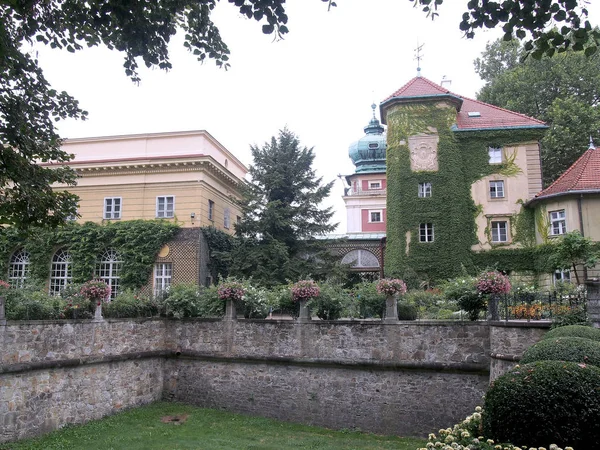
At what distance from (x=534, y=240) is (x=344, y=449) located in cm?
1975

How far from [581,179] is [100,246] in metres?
24.0

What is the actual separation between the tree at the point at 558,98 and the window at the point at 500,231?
6.87m

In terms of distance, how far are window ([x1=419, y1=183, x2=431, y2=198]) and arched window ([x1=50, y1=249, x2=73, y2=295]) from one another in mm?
19327

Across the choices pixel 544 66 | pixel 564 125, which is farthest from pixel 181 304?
pixel 544 66

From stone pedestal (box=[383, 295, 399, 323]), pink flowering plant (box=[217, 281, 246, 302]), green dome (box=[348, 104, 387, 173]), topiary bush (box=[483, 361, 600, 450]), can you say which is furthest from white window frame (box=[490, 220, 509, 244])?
green dome (box=[348, 104, 387, 173])

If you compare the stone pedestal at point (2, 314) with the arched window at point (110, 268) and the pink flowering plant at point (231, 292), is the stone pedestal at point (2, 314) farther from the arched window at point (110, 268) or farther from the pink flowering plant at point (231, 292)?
the arched window at point (110, 268)

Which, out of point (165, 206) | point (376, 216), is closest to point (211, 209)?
point (165, 206)

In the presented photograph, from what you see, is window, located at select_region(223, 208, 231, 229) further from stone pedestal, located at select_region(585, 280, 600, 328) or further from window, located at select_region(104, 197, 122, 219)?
stone pedestal, located at select_region(585, 280, 600, 328)

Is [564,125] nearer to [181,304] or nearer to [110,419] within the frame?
[181,304]

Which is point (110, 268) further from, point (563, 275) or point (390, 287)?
point (563, 275)

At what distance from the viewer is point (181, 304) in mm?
17172

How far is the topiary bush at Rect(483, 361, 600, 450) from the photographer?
18.7 ft

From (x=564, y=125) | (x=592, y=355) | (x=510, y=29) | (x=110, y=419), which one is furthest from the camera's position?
(x=564, y=125)

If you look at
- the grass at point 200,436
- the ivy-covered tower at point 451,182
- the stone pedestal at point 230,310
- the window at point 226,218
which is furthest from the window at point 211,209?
the grass at point 200,436
